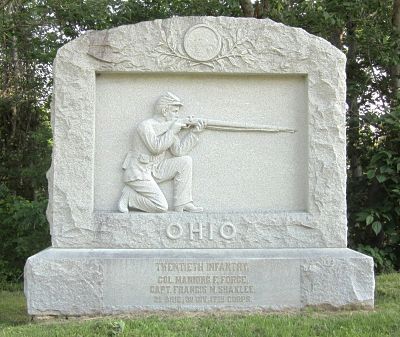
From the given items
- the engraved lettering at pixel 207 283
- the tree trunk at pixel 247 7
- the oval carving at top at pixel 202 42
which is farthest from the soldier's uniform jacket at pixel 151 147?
the tree trunk at pixel 247 7

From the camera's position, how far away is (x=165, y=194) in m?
6.05

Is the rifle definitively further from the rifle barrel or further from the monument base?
the monument base

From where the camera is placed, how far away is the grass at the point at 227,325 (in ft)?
15.7

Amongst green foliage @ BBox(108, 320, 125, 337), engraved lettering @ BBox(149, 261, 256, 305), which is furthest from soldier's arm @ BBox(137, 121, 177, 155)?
green foliage @ BBox(108, 320, 125, 337)

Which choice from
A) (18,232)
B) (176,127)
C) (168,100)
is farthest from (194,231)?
(18,232)

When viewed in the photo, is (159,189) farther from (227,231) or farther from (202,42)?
(202,42)

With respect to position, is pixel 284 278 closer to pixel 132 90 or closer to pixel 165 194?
pixel 165 194

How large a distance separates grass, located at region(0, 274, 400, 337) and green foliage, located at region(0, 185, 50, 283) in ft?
9.68

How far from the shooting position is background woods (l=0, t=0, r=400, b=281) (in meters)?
8.44

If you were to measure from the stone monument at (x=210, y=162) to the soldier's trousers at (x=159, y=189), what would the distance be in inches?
0.4

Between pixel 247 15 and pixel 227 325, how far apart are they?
605 cm

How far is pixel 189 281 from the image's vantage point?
18.4 feet

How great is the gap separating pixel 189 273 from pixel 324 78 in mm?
2445

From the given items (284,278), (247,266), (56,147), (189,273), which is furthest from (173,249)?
(56,147)
